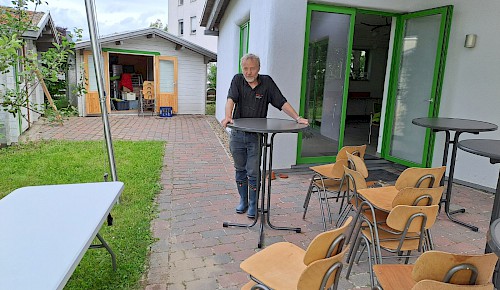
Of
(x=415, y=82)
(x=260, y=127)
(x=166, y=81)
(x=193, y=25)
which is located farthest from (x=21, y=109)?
(x=193, y=25)

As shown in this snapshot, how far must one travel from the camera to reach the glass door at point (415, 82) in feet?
16.8

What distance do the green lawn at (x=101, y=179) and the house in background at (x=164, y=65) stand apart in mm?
5242

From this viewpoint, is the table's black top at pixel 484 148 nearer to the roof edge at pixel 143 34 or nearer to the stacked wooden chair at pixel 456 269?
the stacked wooden chair at pixel 456 269

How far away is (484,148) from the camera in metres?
2.62

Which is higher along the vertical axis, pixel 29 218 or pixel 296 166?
pixel 29 218

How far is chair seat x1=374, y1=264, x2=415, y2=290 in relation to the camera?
64.0 inches

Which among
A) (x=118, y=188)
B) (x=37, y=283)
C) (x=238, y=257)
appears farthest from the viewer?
(x=238, y=257)

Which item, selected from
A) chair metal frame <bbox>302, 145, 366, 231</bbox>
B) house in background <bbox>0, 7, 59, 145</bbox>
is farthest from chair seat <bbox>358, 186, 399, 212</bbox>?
house in background <bbox>0, 7, 59, 145</bbox>

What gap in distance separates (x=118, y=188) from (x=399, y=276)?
5.61 ft

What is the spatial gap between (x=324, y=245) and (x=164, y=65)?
12099 mm

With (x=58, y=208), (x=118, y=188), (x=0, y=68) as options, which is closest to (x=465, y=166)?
(x=118, y=188)

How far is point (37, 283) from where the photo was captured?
1209mm

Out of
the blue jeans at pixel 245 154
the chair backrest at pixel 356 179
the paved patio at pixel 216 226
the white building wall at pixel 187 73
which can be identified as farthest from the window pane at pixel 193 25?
the chair backrest at pixel 356 179

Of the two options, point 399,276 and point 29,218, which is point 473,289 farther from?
point 29,218
